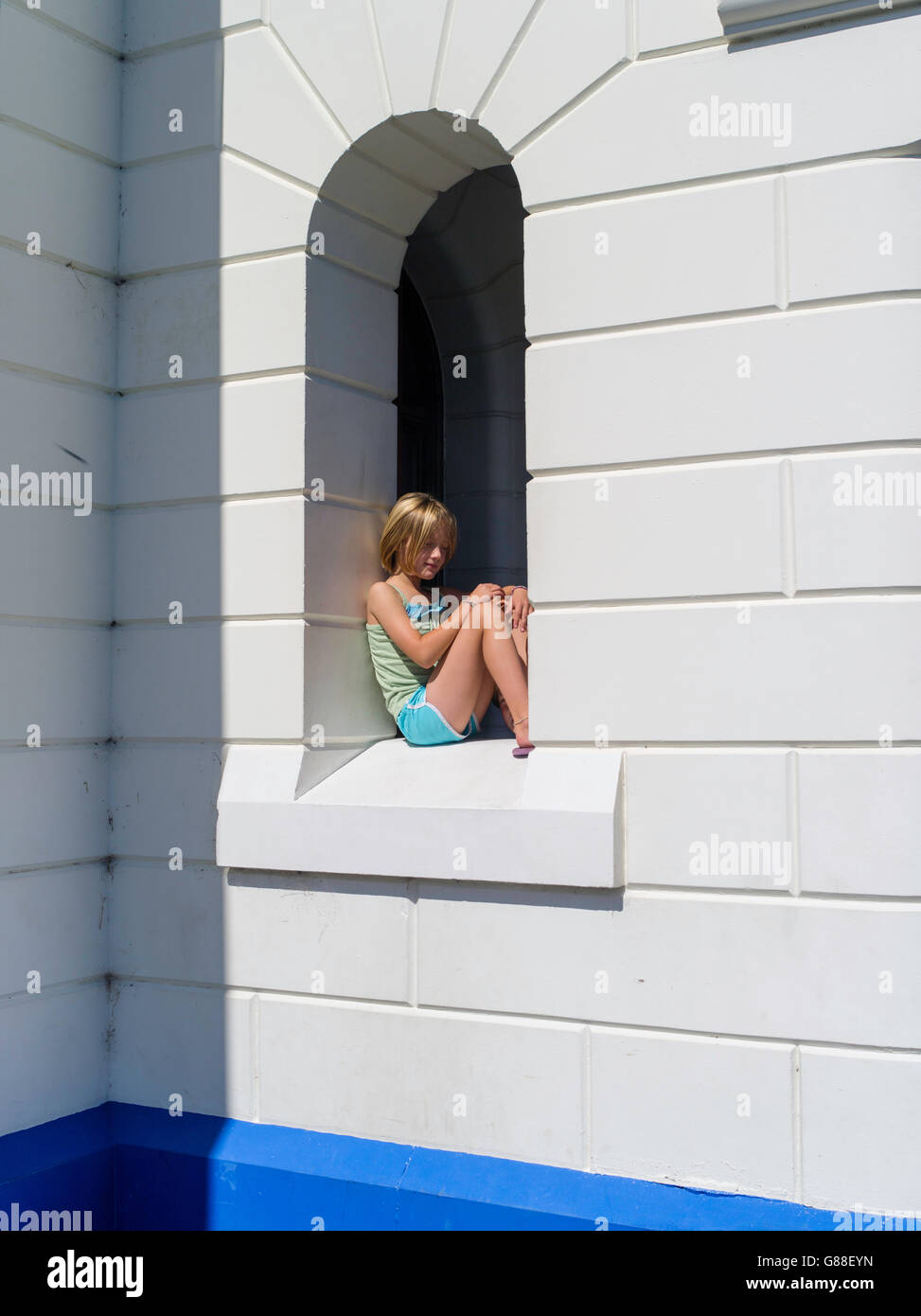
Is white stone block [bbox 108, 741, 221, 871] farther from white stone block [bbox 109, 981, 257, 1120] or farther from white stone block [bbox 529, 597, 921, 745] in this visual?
white stone block [bbox 529, 597, 921, 745]

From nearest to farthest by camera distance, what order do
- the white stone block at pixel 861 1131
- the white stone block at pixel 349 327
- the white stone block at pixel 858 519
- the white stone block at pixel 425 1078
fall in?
the white stone block at pixel 861 1131
the white stone block at pixel 858 519
the white stone block at pixel 425 1078
the white stone block at pixel 349 327

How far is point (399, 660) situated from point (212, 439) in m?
1.32

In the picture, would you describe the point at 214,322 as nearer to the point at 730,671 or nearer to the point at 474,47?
the point at 474,47

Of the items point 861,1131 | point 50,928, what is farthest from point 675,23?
point 50,928

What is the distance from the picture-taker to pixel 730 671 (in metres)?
4.60

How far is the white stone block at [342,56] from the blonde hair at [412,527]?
1621 mm

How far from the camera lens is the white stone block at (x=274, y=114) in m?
5.41

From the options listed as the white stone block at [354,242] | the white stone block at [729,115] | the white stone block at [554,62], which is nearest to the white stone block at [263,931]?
the white stone block at [354,242]

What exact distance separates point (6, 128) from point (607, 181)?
8.56ft

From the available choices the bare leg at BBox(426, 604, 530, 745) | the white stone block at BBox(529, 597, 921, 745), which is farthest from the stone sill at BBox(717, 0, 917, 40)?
the bare leg at BBox(426, 604, 530, 745)

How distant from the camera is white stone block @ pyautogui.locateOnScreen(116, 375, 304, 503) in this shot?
17.9 ft

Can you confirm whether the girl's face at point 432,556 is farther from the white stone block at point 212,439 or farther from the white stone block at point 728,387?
the white stone block at point 728,387

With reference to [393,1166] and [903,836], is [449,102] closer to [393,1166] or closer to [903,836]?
[903,836]

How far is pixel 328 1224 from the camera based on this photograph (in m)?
4.93
